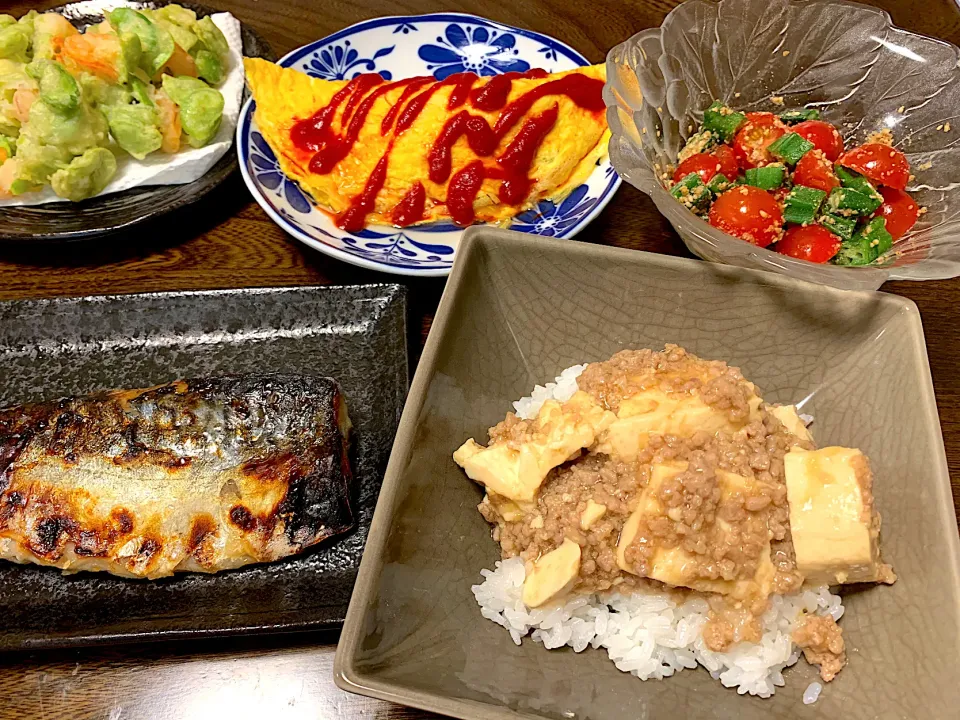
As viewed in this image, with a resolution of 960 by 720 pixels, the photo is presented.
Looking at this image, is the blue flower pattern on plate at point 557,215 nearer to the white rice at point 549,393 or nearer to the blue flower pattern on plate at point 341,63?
the white rice at point 549,393

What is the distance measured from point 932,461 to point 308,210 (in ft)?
6.67

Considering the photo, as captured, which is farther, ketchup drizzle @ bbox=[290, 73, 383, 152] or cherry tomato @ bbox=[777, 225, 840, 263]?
ketchup drizzle @ bbox=[290, 73, 383, 152]

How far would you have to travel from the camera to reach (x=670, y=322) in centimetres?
180

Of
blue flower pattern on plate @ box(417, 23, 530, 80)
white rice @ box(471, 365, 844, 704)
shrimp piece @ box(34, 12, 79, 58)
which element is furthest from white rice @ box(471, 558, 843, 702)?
shrimp piece @ box(34, 12, 79, 58)

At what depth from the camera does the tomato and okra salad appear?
200 centimetres

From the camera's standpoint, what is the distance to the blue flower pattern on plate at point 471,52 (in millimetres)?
2961

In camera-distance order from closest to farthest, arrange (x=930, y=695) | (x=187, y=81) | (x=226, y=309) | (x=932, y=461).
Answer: (x=930, y=695) < (x=932, y=461) < (x=226, y=309) < (x=187, y=81)

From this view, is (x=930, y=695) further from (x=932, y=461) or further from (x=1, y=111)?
(x=1, y=111)

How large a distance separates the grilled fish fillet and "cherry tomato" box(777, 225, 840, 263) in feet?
4.55

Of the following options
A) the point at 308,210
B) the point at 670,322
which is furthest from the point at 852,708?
the point at 308,210

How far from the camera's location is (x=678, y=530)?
1.37 m

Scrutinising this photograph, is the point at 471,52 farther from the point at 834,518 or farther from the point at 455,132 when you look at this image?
the point at 834,518

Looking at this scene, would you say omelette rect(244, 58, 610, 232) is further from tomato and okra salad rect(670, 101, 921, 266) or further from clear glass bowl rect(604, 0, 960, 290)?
tomato and okra salad rect(670, 101, 921, 266)

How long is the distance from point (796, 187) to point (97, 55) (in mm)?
2567
